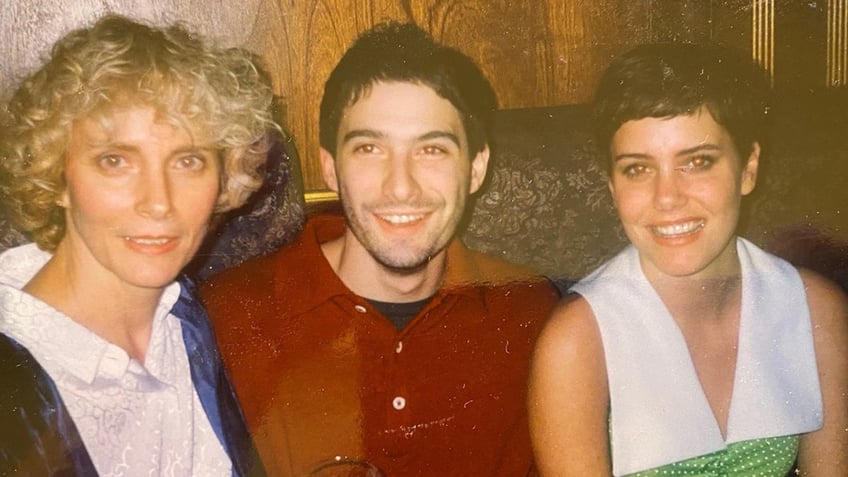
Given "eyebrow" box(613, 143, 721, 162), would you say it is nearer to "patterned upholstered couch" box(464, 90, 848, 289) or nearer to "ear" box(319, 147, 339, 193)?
"patterned upholstered couch" box(464, 90, 848, 289)

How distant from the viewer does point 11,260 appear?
995 millimetres

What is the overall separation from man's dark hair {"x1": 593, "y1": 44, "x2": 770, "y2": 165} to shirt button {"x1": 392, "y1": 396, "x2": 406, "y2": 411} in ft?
1.52

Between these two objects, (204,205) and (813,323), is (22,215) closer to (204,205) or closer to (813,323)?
(204,205)

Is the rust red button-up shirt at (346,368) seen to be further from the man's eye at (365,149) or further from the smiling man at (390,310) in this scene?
the man's eye at (365,149)

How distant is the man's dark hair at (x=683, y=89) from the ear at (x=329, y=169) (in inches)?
15.2

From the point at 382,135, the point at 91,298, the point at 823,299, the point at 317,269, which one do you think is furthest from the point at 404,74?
the point at 823,299

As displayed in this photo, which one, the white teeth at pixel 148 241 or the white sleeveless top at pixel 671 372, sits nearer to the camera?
the white teeth at pixel 148 241

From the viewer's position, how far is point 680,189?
108 cm

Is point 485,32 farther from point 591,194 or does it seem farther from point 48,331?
point 48,331

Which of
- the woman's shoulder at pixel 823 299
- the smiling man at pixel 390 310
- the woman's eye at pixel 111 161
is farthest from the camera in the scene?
the woman's shoulder at pixel 823 299

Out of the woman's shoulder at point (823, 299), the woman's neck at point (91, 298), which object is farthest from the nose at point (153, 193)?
the woman's shoulder at point (823, 299)

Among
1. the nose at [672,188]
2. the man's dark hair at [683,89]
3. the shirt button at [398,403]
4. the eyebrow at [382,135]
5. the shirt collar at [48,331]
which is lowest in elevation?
the shirt button at [398,403]

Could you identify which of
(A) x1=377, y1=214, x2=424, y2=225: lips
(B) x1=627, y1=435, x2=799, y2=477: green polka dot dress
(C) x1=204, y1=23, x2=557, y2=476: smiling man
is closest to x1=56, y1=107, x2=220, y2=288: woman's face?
(C) x1=204, y1=23, x2=557, y2=476: smiling man

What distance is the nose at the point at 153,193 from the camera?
3.11 feet
